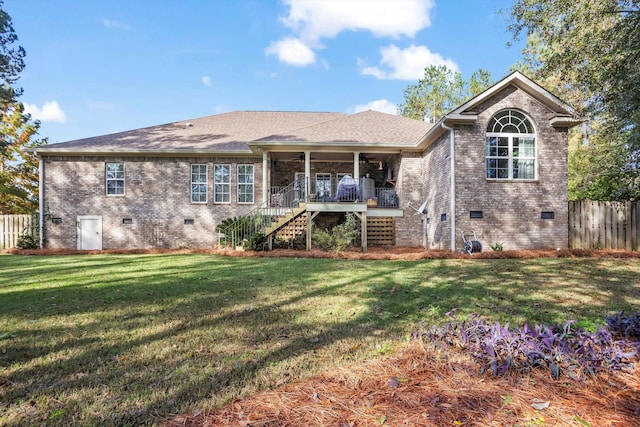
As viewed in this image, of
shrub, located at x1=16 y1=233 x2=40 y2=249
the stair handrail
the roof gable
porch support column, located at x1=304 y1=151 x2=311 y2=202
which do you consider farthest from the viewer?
shrub, located at x1=16 y1=233 x2=40 y2=249

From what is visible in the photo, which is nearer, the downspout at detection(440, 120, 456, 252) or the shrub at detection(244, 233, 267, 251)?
the downspout at detection(440, 120, 456, 252)

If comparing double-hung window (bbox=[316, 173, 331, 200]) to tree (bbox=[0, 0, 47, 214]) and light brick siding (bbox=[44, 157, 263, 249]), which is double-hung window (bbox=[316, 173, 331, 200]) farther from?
tree (bbox=[0, 0, 47, 214])

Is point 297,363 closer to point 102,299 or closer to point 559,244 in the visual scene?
point 102,299

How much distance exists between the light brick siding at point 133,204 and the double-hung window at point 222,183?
2.15 feet

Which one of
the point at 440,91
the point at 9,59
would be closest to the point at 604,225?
the point at 9,59

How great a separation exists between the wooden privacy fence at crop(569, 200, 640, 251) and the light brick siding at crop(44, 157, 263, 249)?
1264 cm

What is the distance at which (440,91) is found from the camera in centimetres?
3291

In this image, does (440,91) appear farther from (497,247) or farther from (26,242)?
(26,242)

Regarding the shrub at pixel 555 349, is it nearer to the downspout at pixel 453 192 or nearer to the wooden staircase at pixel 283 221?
the downspout at pixel 453 192

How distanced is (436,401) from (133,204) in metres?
15.5

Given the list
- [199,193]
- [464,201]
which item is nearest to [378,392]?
[464,201]

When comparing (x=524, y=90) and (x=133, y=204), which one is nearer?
(x=524, y=90)

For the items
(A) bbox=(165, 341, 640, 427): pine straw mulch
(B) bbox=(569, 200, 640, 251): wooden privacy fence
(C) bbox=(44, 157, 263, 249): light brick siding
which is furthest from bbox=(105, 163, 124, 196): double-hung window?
(B) bbox=(569, 200, 640, 251): wooden privacy fence

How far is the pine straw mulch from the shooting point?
179cm
